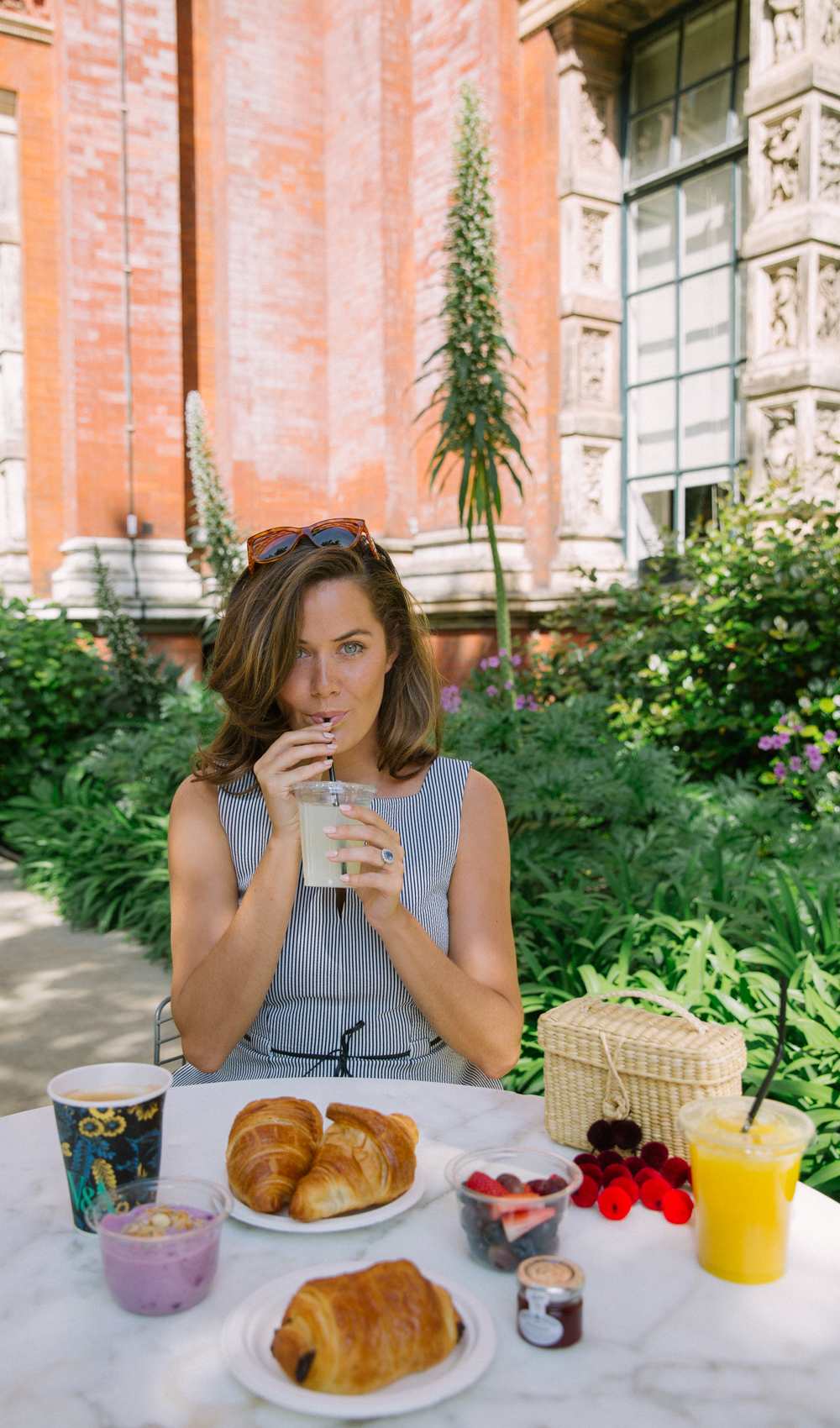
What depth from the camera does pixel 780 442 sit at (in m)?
6.69

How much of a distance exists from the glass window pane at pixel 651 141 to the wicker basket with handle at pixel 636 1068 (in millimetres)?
7954

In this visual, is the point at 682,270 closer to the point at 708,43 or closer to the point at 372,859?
the point at 708,43

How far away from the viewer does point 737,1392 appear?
1.01 meters

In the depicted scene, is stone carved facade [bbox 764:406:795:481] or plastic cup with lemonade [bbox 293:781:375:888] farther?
stone carved facade [bbox 764:406:795:481]

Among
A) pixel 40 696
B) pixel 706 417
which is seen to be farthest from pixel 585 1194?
pixel 706 417

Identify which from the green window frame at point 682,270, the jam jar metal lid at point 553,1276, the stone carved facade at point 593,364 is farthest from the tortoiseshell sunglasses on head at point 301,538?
the stone carved facade at point 593,364

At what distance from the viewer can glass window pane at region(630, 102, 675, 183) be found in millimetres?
7992

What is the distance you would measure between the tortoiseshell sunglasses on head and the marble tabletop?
3.48 feet

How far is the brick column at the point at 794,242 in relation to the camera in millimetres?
6355

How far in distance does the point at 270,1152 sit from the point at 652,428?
776 centimetres

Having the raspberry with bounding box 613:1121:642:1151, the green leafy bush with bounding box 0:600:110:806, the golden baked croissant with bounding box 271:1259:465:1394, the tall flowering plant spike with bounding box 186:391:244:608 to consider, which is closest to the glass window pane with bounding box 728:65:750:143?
the tall flowering plant spike with bounding box 186:391:244:608

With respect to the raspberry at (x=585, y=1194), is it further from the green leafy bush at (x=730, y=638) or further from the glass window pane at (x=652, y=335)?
the glass window pane at (x=652, y=335)

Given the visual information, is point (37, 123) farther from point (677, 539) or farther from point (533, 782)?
point (533, 782)

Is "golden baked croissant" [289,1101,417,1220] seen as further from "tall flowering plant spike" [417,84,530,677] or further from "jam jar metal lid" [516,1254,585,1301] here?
"tall flowering plant spike" [417,84,530,677]
